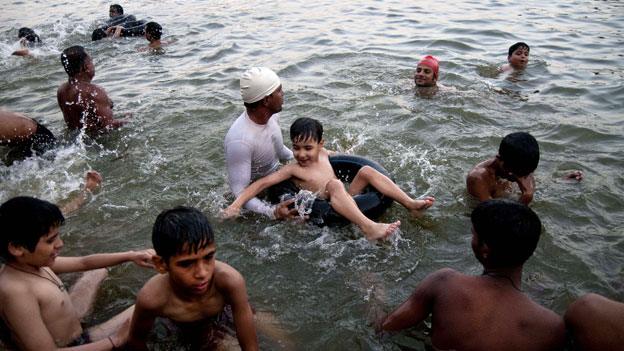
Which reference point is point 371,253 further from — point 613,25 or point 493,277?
point 613,25

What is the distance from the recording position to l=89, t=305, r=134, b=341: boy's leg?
330cm

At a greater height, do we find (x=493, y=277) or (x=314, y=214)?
(x=493, y=277)

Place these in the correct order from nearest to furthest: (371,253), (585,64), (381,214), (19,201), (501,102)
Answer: (19,201) < (371,253) < (381,214) < (501,102) < (585,64)

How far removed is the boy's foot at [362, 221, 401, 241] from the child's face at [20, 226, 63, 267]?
242 centimetres

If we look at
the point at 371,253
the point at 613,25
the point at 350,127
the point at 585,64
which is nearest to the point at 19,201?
the point at 371,253

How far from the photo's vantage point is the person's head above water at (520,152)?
13.3 feet

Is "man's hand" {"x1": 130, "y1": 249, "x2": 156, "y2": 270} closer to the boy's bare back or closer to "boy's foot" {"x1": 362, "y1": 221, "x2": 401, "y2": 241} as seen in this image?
"boy's foot" {"x1": 362, "y1": 221, "x2": 401, "y2": 241}

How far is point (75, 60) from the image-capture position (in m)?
6.30

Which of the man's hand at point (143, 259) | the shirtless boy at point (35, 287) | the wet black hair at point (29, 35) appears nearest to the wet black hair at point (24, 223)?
the shirtless boy at point (35, 287)

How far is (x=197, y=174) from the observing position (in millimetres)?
5848

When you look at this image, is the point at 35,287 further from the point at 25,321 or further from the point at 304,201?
the point at 304,201

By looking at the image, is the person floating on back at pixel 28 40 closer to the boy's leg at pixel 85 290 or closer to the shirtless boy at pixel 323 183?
the shirtless boy at pixel 323 183

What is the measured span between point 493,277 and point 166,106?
20.2 ft

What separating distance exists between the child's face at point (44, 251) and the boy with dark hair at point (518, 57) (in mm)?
7824
